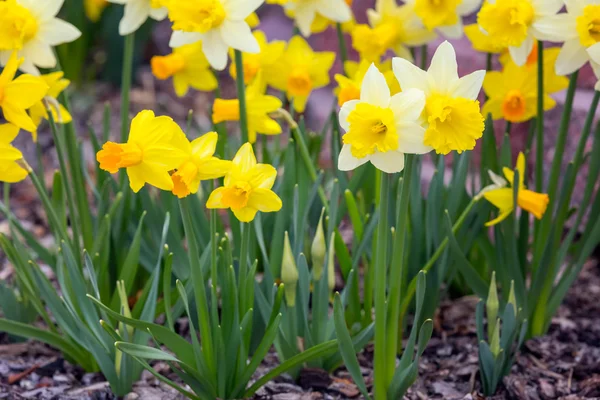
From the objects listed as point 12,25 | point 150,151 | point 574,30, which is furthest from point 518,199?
point 12,25

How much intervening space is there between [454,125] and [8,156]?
0.83 metres

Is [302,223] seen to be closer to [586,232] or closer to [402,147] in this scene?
[402,147]

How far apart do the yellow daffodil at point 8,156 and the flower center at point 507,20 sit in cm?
99

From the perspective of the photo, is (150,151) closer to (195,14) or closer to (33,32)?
(195,14)

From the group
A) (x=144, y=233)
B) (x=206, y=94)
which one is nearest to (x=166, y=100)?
(x=206, y=94)

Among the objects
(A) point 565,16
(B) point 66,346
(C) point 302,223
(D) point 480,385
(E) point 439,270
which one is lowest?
(D) point 480,385

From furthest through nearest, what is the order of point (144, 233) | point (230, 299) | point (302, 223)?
1. point (144, 233)
2. point (302, 223)
3. point (230, 299)

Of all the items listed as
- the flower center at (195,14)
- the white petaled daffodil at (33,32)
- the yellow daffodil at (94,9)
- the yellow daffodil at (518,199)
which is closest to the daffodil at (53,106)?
the white petaled daffodil at (33,32)

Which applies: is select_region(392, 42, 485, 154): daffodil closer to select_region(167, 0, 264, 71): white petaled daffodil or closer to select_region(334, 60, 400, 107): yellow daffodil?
select_region(334, 60, 400, 107): yellow daffodil

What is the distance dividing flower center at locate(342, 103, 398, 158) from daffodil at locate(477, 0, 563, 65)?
502mm

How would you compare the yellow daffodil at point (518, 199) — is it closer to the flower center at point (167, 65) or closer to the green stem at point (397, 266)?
the green stem at point (397, 266)

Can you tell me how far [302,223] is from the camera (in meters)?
1.59

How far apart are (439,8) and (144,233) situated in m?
0.97

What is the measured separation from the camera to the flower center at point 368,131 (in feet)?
3.62
